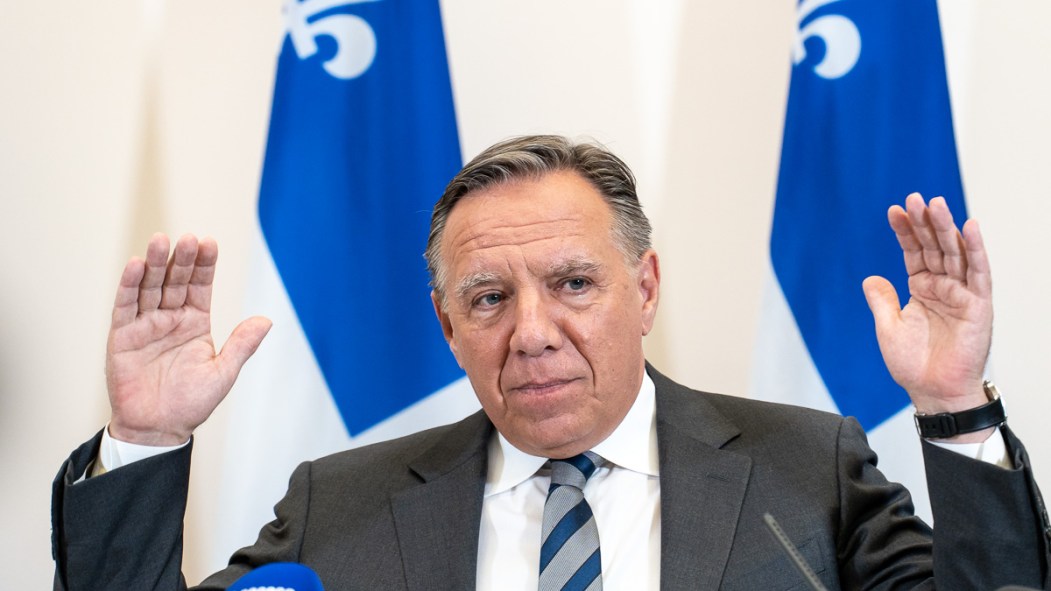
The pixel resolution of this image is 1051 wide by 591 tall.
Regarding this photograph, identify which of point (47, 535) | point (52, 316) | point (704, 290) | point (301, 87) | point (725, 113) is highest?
point (301, 87)

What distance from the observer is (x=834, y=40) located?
9.09ft

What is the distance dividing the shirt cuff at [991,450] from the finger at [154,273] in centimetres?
145

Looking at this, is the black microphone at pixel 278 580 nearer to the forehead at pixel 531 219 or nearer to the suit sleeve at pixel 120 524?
the suit sleeve at pixel 120 524

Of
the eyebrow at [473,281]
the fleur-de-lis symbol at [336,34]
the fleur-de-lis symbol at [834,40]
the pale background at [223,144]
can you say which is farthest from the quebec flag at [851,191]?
the fleur-de-lis symbol at [336,34]

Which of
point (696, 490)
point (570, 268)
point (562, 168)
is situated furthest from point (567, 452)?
point (562, 168)

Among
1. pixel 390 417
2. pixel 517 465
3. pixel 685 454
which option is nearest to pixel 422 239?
pixel 390 417

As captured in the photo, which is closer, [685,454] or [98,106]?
[685,454]

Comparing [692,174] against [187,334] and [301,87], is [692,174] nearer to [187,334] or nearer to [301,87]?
[301,87]

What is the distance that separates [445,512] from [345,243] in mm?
941

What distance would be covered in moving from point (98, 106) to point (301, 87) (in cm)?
83

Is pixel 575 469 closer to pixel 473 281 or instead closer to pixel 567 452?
pixel 567 452

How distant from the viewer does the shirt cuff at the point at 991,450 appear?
1.83m

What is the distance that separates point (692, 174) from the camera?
325 centimetres

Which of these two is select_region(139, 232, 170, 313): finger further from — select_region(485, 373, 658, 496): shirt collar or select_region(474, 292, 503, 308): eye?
select_region(485, 373, 658, 496): shirt collar
